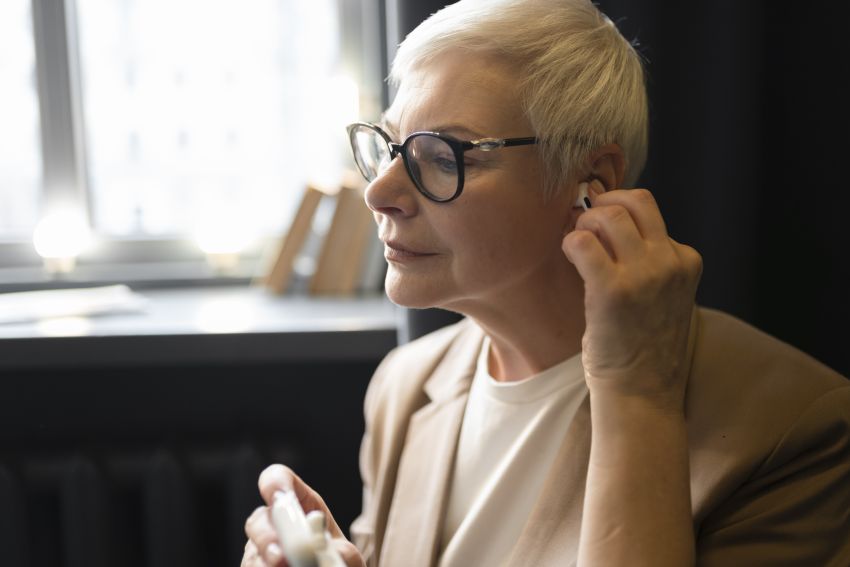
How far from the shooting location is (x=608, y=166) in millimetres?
1155

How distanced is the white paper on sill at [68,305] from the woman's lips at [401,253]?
990mm

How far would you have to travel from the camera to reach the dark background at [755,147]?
1.59m

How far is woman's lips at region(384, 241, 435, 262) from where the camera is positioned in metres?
1.13

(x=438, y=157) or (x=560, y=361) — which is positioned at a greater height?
(x=438, y=157)

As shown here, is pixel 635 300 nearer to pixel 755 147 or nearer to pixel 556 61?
pixel 556 61

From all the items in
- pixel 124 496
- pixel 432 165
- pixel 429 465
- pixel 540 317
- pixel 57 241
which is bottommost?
pixel 124 496

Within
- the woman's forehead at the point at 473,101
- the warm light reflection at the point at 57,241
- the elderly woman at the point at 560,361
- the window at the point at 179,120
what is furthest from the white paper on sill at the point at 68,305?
the woman's forehead at the point at 473,101

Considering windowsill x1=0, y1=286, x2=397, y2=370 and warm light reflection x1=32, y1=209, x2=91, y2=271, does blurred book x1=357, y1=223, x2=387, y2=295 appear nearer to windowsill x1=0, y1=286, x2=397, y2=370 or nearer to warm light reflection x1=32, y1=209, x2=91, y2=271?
windowsill x1=0, y1=286, x2=397, y2=370

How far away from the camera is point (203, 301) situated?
2078 mm

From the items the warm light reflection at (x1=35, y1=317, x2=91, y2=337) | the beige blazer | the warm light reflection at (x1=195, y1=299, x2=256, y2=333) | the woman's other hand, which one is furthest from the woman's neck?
the warm light reflection at (x1=35, y1=317, x2=91, y2=337)

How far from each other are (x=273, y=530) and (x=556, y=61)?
0.64 metres

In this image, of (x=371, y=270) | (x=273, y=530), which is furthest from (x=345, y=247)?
(x=273, y=530)

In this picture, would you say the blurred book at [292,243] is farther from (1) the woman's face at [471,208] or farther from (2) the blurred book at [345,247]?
(1) the woman's face at [471,208]

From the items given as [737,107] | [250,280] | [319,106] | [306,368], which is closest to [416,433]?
[306,368]
